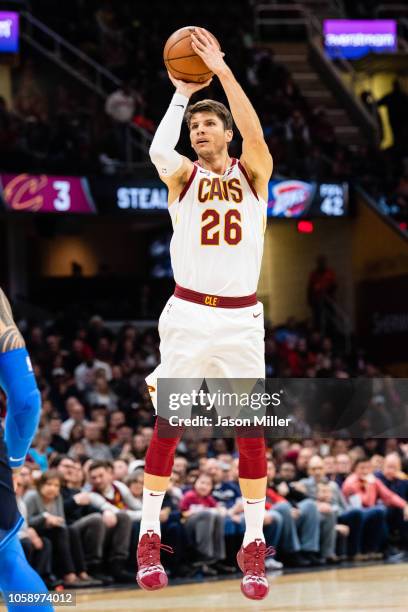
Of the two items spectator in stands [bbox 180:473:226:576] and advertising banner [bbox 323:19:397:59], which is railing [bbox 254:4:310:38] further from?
spectator in stands [bbox 180:473:226:576]

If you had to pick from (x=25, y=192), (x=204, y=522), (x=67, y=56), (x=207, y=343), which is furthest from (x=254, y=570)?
(x=67, y=56)

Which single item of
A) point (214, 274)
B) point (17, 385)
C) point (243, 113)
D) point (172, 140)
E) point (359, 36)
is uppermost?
point (359, 36)

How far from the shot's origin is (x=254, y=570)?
23.9 feet

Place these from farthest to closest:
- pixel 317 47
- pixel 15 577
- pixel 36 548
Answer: pixel 317 47 → pixel 36 548 → pixel 15 577

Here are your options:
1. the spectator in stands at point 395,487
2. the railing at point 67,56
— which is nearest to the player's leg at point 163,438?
the spectator in stands at point 395,487

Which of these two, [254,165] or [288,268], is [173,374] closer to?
[254,165]

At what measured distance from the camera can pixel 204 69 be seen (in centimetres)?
729

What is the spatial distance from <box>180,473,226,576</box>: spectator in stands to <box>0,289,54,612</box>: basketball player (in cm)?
650

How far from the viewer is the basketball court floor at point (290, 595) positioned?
9.20m

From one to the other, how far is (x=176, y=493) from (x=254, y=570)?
5.42 metres

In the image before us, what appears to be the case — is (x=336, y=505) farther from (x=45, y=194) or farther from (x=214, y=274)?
(x=45, y=194)

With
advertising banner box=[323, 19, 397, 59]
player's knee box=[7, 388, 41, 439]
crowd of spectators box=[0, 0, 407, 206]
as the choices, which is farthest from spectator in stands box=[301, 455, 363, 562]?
advertising banner box=[323, 19, 397, 59]

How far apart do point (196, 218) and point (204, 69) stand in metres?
0.88

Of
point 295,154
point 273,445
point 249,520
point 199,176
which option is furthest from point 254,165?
point 295,154
